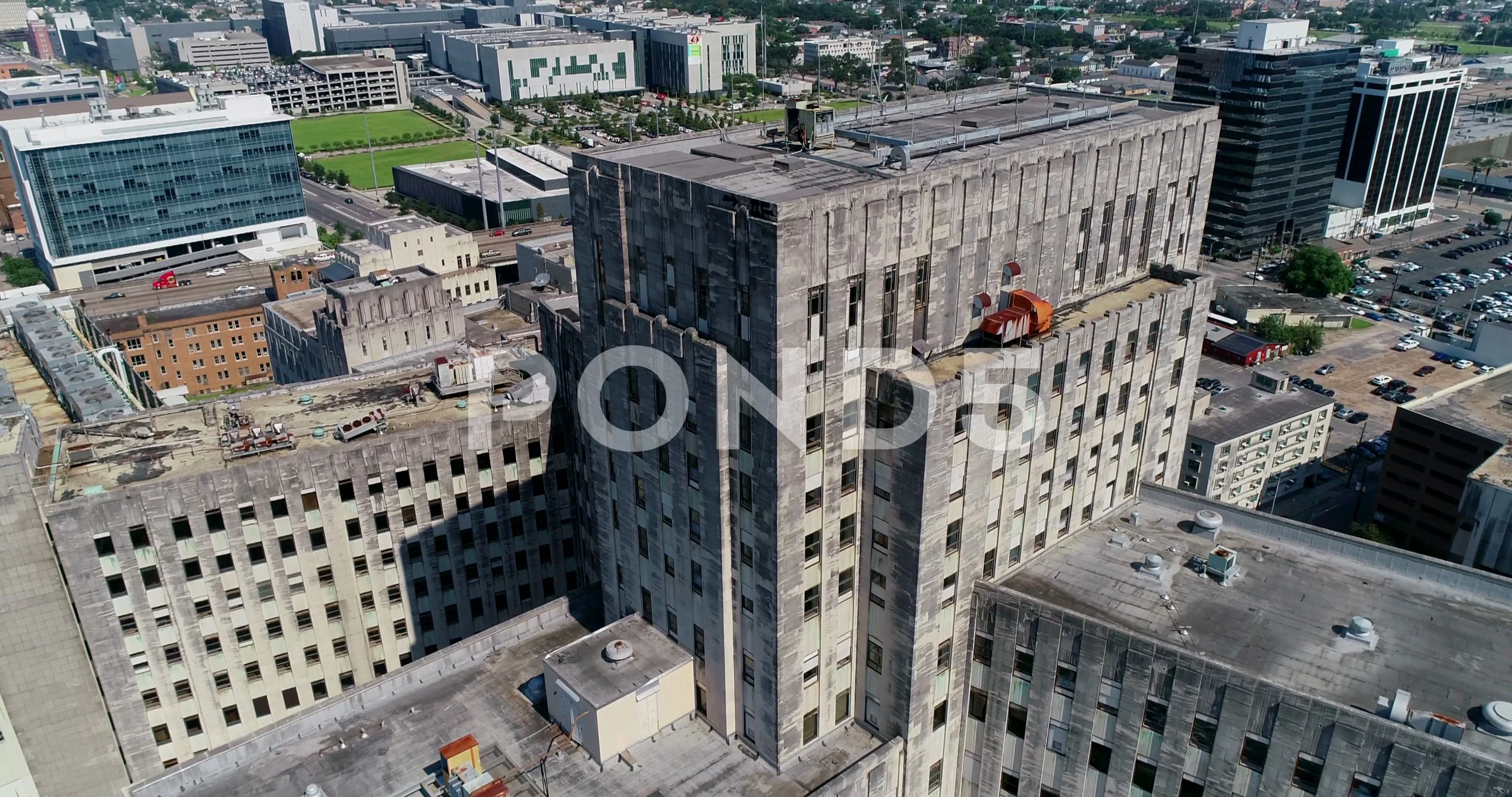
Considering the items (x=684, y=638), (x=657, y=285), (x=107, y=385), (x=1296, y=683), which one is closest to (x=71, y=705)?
(x=107, y=385)

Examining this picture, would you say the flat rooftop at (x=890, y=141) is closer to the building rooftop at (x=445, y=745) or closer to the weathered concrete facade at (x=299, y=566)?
the weathered concrete facade at (x=299, y=566)

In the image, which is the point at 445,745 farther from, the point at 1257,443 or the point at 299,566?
the point at 1257,443

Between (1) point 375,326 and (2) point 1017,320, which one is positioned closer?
(2) point 1017,320

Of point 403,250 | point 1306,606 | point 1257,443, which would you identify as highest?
point 1306,606

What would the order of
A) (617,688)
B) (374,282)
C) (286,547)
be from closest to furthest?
(617,688) → (286,547) → (374,282)

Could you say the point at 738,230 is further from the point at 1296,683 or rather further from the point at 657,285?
the point at 1296,683

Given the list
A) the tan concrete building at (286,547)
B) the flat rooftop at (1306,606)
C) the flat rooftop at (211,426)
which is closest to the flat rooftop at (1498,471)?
the flat rooftop at (1306,606)

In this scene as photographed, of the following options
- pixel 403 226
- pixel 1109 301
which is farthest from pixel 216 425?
pixel 403 226
